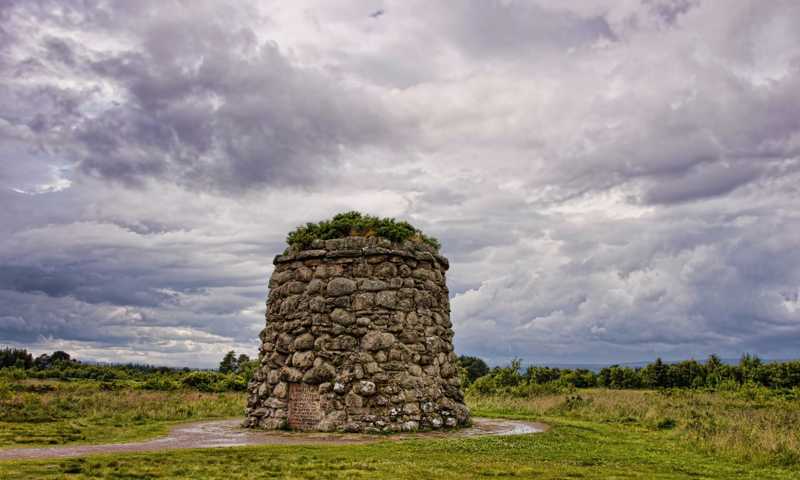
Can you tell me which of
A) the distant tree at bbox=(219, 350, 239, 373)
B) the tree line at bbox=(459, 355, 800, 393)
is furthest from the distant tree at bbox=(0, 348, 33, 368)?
the tree line at bbox=(459, 355, 800, 393)

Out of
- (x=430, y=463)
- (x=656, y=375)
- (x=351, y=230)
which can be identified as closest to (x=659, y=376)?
(x=656, y=375)

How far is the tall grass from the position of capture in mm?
14469

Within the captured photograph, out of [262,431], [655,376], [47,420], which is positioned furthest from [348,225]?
[655,376]

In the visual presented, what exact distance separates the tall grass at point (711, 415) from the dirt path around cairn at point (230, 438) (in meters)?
4.08

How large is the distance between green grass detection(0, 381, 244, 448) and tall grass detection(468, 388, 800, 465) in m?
10.5

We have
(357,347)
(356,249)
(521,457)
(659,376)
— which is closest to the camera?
(521,457)

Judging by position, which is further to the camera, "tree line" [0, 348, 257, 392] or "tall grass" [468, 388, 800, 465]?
"tree line" [0, 348, 257, 392]

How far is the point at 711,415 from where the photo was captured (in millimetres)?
21766

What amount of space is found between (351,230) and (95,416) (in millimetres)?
9742

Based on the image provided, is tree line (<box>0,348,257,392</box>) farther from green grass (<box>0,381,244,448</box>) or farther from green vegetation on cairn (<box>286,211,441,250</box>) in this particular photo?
green vegetation on cairn (<box>286,211,441,250</box>)

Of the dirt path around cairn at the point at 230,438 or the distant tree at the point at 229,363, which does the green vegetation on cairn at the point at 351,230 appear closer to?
the dirt path around cairn at the point at 230,438

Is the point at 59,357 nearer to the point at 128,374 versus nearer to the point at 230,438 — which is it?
the point at 128,374

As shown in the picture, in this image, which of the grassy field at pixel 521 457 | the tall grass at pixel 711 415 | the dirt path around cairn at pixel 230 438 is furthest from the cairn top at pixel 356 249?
the tall grass at pixel 711 415

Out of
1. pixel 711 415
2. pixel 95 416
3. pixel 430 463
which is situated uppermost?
pixel 711 415
